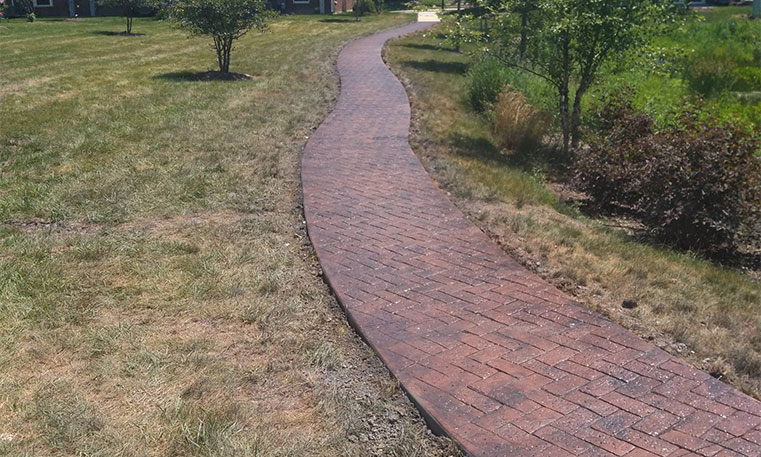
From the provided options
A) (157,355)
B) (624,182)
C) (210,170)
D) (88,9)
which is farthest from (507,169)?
(88,9)

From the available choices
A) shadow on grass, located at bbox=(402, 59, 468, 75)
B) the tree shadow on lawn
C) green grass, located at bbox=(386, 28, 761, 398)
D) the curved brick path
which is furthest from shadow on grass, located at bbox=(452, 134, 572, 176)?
shadow on grass, located at bbox=(402, 59, 468, 75)

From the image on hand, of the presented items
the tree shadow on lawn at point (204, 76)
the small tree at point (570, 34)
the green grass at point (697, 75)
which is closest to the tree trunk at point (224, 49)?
the tree shadow on lawn at point (204, 76)

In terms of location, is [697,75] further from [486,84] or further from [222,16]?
[222,16]

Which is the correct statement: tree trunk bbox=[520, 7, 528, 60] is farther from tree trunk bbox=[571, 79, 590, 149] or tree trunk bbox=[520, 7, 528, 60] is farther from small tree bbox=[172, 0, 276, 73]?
small tree bbox=[172, 0, 276, 73]

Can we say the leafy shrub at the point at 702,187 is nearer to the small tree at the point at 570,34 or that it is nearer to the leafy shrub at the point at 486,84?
the small tree at the point at 570,34

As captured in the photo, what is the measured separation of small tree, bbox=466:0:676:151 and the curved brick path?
3893 mm

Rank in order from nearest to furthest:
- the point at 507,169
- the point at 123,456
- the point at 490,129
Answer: the point at 123,456 → the point at 507,169 → the point at 490,129

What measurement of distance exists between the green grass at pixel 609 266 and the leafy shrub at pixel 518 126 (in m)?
0.52

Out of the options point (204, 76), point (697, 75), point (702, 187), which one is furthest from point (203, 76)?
point (697, 75)

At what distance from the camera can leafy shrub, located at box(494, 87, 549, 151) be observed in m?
9.91

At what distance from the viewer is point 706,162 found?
6273 millimetres

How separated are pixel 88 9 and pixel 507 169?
3636 cm

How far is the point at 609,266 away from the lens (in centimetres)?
521

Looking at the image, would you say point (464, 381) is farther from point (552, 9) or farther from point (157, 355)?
point (552, 9)
